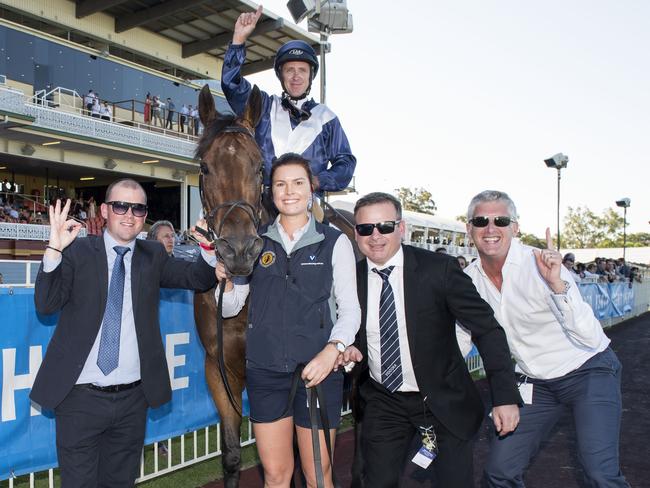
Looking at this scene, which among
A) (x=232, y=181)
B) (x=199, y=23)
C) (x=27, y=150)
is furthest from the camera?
(x=199, y=23)

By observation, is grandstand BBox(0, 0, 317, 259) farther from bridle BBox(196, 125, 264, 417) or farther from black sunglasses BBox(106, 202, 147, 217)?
black sunglasses BBox(106, 202, 147, 217)

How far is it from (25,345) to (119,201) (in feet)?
4.71

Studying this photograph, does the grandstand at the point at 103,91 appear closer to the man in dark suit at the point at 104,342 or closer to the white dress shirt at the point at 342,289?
the man in dark suit at the point at 104,342

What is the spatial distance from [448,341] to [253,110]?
6.45 feet

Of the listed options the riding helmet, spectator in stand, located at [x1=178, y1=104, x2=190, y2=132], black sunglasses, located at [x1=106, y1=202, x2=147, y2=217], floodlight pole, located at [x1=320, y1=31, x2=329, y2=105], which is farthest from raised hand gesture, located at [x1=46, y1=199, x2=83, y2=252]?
spectator in stand, located at [x1=178, y1=104, x2=190, y2=132]

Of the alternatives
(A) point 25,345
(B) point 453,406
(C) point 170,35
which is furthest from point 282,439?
(C) point 170,35

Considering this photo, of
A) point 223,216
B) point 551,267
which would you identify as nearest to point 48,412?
point 223,216

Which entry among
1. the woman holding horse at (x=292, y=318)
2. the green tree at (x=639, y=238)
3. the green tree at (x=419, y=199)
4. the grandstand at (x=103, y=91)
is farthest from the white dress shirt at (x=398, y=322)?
the green tree at (x=639, y=238)

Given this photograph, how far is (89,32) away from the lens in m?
27.1

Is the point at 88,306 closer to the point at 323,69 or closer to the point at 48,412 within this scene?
the point at 48,412

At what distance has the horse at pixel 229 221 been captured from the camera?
2.87m

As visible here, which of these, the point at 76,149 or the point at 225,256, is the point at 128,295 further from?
the point at 76,149

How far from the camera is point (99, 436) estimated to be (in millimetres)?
3006

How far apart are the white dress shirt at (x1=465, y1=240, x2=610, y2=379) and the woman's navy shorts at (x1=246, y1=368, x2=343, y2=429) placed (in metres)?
1.15
